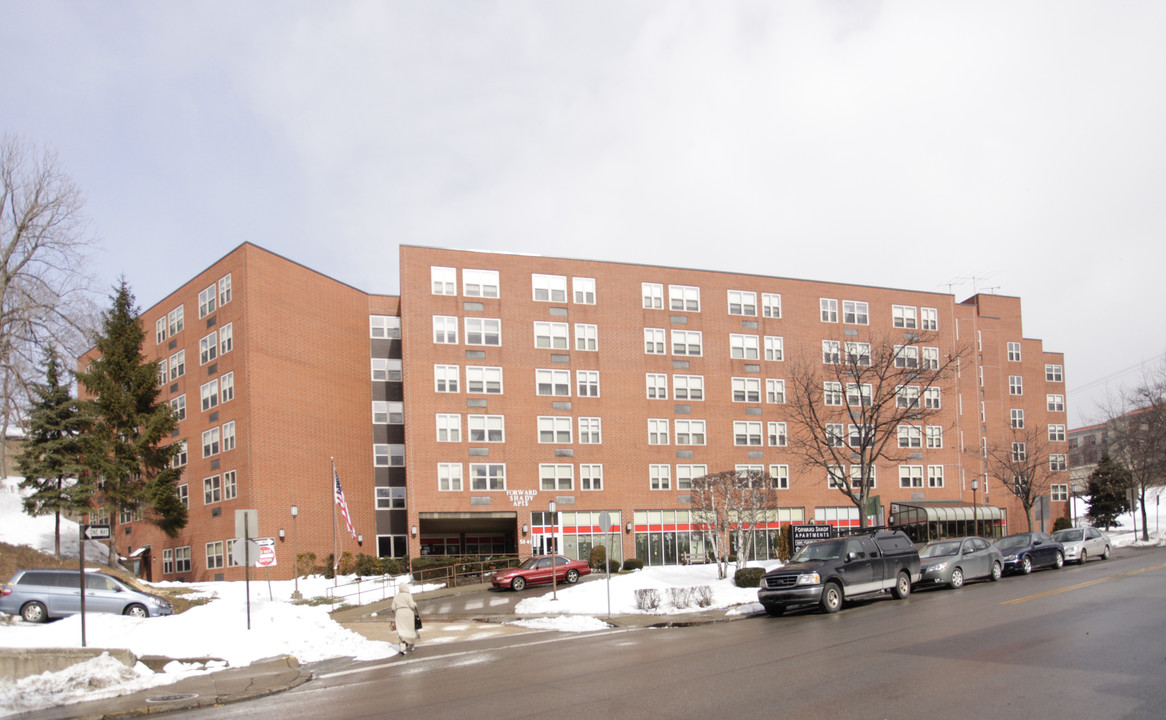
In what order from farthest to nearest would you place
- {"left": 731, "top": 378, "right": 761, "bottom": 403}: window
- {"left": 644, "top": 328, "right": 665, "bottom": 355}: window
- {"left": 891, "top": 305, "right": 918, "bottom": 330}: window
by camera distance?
{"left": 891, "top": 305, "right": 918, "bottom": 330}: window
{"left": 731, "top": 378, "right": 761, "bottom": 403}: window
{"left": 644, "top": 328, "right": 665, "bottom": 355}: window

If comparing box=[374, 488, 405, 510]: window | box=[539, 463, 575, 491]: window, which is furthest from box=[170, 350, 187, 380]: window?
box=[539, 463, 575, 491]: window

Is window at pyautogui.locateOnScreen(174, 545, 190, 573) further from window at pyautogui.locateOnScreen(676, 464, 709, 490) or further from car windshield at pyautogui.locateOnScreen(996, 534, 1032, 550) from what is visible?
car windshield at pyautogui.locateOnScreen(996, 534, 1032, 550)

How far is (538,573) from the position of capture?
132 feet

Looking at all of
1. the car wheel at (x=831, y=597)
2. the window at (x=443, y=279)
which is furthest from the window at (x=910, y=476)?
the car wheel at (x=831, y=597)

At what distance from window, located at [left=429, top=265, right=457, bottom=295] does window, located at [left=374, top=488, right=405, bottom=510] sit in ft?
42.3

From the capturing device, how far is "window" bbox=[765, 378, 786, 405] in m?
61.8

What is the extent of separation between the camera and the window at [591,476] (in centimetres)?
5606

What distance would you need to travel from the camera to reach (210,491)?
52.0m

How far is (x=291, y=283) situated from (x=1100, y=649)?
47.6m

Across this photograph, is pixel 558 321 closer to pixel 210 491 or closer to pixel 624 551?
pixel 624 551

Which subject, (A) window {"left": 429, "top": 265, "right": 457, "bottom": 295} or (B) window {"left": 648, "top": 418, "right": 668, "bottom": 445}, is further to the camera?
(B) window {"left": 648, "top": 418, "right": 668, "bottom": 445}

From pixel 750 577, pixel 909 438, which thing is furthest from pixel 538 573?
pixel 909 438

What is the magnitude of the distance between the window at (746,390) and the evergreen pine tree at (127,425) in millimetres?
35200

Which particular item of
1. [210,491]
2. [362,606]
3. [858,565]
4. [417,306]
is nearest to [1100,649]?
[858,565]
